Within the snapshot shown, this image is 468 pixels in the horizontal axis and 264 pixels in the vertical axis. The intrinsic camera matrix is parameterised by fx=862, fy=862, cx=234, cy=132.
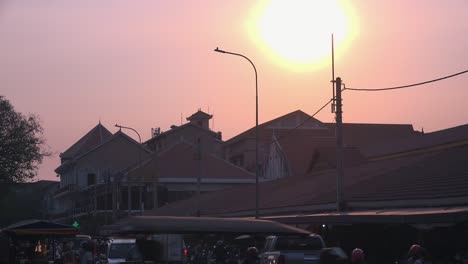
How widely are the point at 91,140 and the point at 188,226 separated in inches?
3707

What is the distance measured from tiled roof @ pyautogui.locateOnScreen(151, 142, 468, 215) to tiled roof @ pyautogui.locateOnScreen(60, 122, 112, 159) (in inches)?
2378

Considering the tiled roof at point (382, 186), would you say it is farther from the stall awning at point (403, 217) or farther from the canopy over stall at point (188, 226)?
the canopy over stall at point (188, 226)

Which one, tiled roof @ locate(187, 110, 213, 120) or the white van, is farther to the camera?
tiled roof @ locate(187, 110, 213, 120)

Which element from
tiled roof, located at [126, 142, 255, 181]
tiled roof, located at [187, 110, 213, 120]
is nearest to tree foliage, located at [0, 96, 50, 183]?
tiled roof, located at [126, 142, 255, 181]

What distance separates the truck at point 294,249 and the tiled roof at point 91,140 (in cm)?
8584

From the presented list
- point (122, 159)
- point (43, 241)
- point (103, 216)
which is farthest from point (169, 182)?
point (43, 241)

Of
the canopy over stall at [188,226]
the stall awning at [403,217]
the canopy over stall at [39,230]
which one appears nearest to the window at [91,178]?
the canopy over stall at [39,230]

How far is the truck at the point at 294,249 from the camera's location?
Answer: 2422 centimetres

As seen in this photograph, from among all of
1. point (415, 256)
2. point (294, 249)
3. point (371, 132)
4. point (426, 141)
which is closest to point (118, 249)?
point (294, 249)

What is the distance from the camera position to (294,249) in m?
25.3

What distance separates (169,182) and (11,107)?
809 inches

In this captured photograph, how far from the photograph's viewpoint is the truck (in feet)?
79.5

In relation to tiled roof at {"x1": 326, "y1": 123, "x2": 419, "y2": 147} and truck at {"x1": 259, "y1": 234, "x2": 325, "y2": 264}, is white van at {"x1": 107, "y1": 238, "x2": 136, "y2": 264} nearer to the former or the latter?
truck at {"x1": 259, "y1": 234, "x2": 325, "y2": 264}

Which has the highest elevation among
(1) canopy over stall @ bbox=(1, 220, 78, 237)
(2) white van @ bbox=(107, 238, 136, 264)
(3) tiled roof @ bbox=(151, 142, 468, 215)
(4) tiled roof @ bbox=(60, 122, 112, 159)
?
(4) tiled roof @ bbox=(60, 122, 112, 159)
